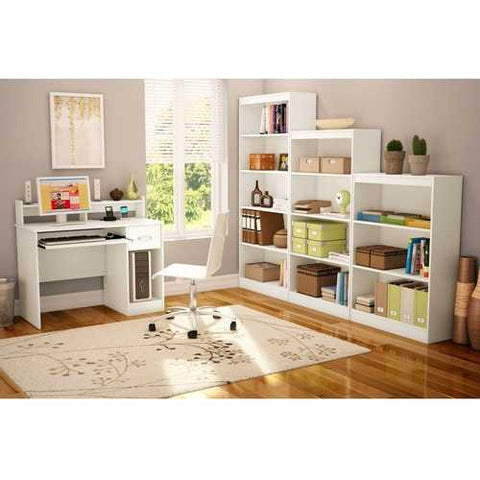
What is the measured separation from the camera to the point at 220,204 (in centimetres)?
696

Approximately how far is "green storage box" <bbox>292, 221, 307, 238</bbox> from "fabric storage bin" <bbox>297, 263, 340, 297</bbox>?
286mm

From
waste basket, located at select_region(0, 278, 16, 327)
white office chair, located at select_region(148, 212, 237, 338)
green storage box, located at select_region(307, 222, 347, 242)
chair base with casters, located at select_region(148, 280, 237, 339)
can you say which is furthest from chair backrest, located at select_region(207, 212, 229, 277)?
waste basket, located at select_region(0, 278, 16, 327)

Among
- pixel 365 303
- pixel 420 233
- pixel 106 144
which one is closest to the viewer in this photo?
pixel 420 233

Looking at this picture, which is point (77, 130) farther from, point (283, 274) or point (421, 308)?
point (421, 308)

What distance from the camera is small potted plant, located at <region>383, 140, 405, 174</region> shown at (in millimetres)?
5207

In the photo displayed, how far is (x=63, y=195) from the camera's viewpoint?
226 inches

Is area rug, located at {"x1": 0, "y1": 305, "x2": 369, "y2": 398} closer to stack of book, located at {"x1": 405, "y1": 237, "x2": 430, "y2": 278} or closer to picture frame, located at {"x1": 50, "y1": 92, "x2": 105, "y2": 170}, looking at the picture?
stack of book, located at {"x1": 405, "y1": 237, "x2": 430, "y2": 278}

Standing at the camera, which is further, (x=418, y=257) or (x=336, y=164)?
(x=336, y=164)

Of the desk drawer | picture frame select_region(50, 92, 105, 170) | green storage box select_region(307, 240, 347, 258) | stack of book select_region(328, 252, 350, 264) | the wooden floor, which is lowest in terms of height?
the wooden floor

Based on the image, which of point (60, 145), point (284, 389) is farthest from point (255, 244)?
point (284, 389)

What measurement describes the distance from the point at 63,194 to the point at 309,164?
→ 206 centimetres

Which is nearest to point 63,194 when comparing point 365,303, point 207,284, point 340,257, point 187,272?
point 187,272

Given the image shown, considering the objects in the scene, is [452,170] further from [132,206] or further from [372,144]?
[132,206]

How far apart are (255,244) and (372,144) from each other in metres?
1.65
